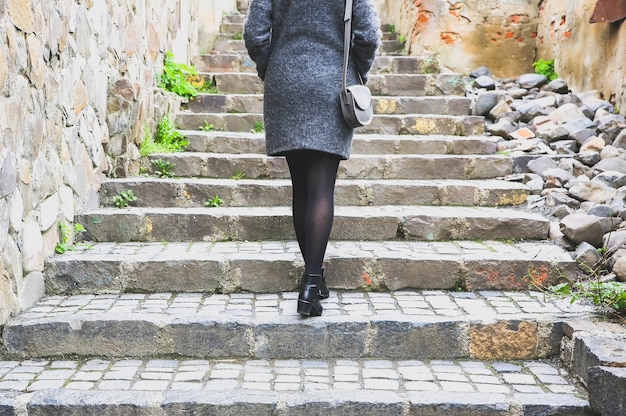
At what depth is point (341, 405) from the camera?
2.56 m

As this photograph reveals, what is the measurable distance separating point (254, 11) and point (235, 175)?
6.03 feet

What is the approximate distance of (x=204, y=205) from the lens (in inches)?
167

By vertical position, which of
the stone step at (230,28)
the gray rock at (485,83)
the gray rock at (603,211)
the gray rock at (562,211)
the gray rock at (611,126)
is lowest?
the gray rock at (562,211)

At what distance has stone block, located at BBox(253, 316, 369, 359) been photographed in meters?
2.97

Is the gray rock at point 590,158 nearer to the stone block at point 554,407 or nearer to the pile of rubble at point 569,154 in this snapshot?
the pile of rubble at point 569,154

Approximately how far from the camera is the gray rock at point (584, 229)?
3732 mm

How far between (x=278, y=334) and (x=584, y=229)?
1.91 meters

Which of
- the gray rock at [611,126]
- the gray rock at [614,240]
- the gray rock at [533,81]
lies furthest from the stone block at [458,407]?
the gray rock at [533,81]

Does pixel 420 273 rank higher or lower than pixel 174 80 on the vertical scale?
lower

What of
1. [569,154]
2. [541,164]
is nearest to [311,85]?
[541,164]

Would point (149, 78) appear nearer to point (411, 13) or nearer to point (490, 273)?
point (490, 273)

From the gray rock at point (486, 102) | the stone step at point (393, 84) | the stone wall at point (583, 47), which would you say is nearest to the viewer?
the stone wall at point (583, 47)

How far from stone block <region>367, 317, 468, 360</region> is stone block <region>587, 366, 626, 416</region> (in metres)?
0.65

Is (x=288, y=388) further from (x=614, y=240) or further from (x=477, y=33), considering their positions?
(x=477, y=33)
